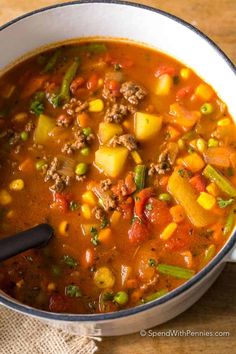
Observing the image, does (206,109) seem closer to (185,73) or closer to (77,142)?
(185,73)

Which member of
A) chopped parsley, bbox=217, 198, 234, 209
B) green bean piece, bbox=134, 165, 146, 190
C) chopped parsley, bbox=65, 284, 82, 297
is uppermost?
green bean piece, bbox=134, 165, 146, 190

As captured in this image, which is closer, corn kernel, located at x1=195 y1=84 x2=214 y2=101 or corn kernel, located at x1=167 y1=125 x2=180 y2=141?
corn kernel, located at x1=167 y1=125 x2=180 y2=141

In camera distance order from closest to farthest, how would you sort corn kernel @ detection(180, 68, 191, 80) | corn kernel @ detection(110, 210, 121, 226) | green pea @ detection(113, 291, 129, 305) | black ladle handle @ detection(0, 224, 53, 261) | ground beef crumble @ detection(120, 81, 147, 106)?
black ladle handle @ detection(0, 224, 53, 261) < green pea @ detection(113, 291, 129, 305) < corn kernel @ detection(110, 210, 121, 226) < ground beef crumble @ detection(120, 81, 147, 106) < corn kernel @ detection(180, 68, 191, 80)

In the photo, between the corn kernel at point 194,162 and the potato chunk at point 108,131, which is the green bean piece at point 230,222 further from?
the potato chunk at point 108,131

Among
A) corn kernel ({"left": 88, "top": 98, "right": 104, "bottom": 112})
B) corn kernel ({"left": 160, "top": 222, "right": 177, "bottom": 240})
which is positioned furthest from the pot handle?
corn kernel ({"left": 88, "top": 98, "right": 104, "bottom": 112})

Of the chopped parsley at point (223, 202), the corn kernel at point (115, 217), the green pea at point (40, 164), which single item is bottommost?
the chopped parsley at point (223, 202)

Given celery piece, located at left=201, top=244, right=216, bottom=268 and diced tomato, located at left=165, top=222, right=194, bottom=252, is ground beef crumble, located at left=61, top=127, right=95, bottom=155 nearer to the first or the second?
diced tomato, located at left=165, top=222, right=194, bottom=252

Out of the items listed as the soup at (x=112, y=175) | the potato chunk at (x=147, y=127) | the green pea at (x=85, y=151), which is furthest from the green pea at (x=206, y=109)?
the green pea at (x=85, y=151)
